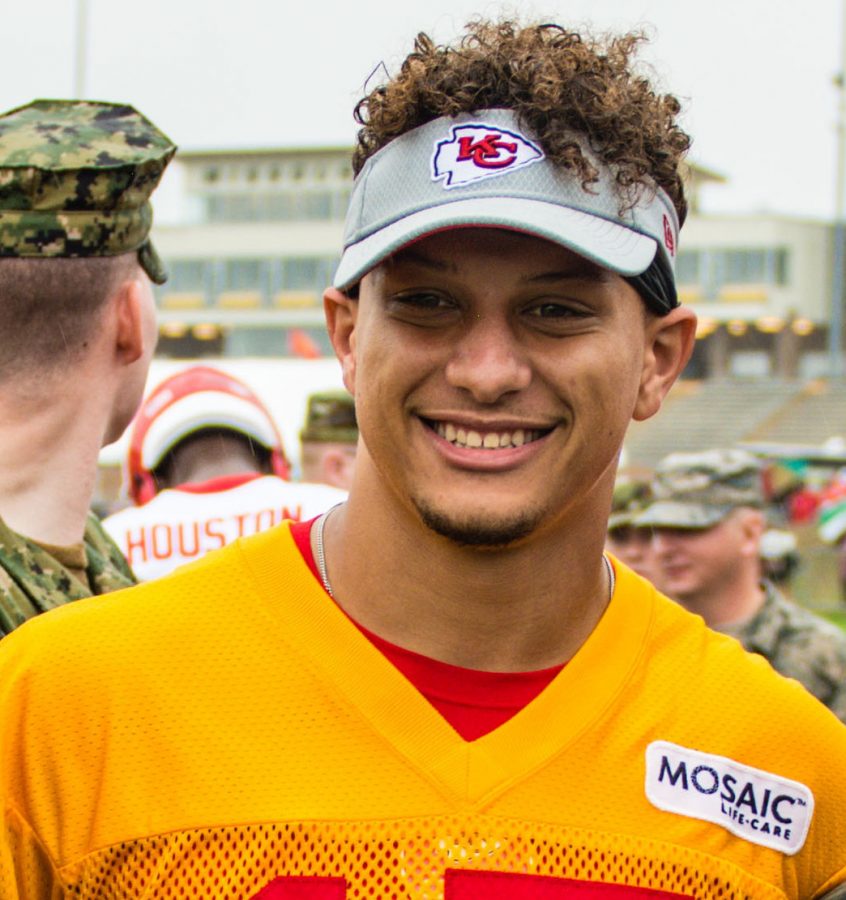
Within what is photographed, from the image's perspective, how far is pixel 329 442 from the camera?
7.23 meters

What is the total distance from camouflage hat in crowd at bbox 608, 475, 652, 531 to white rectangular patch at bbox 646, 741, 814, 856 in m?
4.05

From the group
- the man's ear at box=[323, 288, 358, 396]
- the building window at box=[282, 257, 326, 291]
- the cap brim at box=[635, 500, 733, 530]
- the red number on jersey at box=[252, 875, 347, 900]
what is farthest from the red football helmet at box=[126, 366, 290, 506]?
the building window at box=[282, 257, 326, 291]

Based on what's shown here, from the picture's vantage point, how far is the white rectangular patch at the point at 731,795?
2072 mm

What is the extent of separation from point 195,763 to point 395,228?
2.52ft

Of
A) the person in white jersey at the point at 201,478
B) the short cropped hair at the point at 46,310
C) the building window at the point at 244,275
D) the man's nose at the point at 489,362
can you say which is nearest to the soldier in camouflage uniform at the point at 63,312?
the short cropped hair at the point at 46,310

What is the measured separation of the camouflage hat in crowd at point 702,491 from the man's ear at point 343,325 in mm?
3923

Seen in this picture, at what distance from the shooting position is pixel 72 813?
1.90 meters

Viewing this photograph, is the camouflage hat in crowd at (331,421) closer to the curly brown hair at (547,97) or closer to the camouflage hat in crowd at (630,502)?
the camouflage hat in crowd at (630,502)

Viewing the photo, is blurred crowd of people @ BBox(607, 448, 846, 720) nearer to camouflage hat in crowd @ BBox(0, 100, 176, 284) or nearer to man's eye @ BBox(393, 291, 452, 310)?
camouflage hat in crowd @ BBox(0, 100, 176, 284)

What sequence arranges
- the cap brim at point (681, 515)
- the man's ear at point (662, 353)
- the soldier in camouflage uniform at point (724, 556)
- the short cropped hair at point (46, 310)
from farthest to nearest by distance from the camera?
the cap brim at point (681, 515) < the soldier in camouflage uniform at point (724, 556) < the short cropped hair at point (46, 310) < the man's ear at point (662, 353)

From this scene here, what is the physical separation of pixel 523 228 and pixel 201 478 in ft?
10.8

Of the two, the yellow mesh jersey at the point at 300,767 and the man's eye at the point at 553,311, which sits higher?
the man's eye at the point at 553,311

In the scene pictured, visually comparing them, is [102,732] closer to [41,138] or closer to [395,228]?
[395,228]

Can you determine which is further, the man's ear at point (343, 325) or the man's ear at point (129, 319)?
the man's ear at point (129, 319)
